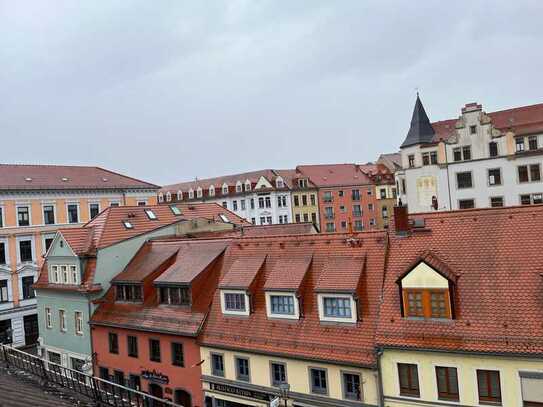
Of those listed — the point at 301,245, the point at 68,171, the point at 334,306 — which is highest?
the point at 68,171

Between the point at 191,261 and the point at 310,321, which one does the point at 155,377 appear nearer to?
the point at 191,261

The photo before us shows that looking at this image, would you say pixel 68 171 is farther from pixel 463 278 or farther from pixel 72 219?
pixel 463 278

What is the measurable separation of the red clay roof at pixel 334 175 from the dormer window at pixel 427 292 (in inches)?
2554

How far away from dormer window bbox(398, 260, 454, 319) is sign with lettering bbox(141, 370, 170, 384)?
12.0 meters

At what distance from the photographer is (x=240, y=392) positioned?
2117 centimetres

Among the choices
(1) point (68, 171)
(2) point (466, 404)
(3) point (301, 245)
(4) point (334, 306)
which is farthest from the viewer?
(1) point (68, 171)

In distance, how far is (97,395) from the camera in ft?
57.2

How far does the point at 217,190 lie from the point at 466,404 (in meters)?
72.4

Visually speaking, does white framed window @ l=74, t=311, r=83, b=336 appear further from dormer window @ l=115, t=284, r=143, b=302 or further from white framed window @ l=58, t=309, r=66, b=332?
dormer window @ l=115, t=284, r=143, b=302

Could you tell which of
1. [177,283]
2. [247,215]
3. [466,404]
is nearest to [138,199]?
[247,215]

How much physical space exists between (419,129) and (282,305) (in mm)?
36487

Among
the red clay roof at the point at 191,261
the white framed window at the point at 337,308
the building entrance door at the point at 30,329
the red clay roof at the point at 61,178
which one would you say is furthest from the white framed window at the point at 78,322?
the red clay roof at the point at 61,178

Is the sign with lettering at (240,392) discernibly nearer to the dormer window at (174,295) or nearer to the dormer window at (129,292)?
the dormer window at (174,295)

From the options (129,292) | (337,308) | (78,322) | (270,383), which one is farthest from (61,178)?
(337,308)
